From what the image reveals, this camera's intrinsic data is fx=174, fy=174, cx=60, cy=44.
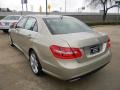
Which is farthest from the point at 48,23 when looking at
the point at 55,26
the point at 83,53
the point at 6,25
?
the point at 6,25

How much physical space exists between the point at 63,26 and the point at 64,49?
1.16 metres

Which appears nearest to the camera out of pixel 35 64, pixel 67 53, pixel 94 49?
pixel 67 53

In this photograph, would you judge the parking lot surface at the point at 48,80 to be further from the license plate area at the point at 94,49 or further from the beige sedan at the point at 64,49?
the license plate area at the point at 94,49

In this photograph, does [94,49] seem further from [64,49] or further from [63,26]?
[63,26]

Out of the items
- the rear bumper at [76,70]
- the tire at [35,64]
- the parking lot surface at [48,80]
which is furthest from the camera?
the tire at [35,64]

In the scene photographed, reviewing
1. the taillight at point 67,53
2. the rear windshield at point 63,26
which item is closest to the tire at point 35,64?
the rear windshield at point 63,26

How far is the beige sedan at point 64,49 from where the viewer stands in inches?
130

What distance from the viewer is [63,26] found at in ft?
14.1

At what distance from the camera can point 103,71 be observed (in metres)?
4.74

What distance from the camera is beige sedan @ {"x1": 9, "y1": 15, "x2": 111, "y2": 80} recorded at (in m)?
3.30

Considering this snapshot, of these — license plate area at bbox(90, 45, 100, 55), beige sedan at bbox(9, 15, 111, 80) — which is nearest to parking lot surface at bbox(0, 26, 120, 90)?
beige sedan at bbox(9, 15, 111, 80)

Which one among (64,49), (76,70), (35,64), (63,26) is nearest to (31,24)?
(63,26)

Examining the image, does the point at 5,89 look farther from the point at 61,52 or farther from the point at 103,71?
the point at 103,71

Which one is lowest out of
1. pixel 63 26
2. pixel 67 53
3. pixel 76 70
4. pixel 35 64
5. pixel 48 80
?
pixel 48 80
